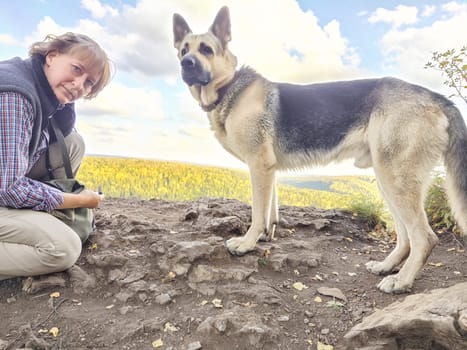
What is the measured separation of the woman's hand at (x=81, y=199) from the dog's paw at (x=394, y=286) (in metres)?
2.82

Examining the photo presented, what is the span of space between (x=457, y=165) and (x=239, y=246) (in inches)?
87.8

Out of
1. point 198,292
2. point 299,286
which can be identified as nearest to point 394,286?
point 299,286

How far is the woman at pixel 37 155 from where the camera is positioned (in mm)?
2549

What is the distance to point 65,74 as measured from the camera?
9.16 feet

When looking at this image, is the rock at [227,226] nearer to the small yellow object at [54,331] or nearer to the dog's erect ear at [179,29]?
the small yellow object at [54,331]

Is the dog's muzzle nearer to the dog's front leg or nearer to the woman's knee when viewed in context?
the dog's front leg

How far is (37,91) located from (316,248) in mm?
3309

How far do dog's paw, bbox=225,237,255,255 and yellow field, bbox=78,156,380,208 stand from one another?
10.2ft

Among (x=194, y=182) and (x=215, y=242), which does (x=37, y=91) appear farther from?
(x=194, y=182)

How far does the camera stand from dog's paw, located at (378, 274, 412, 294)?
2943 millimetres

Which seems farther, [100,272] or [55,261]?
[100,272]

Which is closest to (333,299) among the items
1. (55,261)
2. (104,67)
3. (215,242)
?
(215,242)

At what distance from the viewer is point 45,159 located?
3312 mm

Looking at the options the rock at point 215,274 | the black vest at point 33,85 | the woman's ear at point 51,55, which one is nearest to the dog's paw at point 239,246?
the rock at point 215,274
